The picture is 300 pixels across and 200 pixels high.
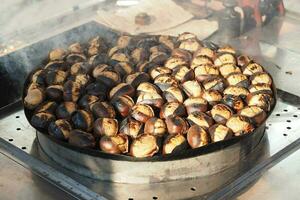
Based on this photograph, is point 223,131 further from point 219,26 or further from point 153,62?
point 219,26

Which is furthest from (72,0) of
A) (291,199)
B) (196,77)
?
(291,199)

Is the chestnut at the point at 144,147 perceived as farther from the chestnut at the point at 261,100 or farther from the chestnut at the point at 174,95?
the chestnut at the point at 261,100

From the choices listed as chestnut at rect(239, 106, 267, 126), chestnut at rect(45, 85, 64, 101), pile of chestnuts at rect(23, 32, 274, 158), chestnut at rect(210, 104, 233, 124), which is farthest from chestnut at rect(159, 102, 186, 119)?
chestnut at rect(45, 85, 64, 101)

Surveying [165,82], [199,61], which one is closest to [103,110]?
[165,82]

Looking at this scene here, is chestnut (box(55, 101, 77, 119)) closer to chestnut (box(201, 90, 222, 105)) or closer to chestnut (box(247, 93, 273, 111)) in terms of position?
chestnut (box(201, 90, 222, 105))

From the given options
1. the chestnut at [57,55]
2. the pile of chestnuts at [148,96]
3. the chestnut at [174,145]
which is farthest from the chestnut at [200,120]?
the chestnut at [57,55]

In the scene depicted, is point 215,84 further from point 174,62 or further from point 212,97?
point 174,62
